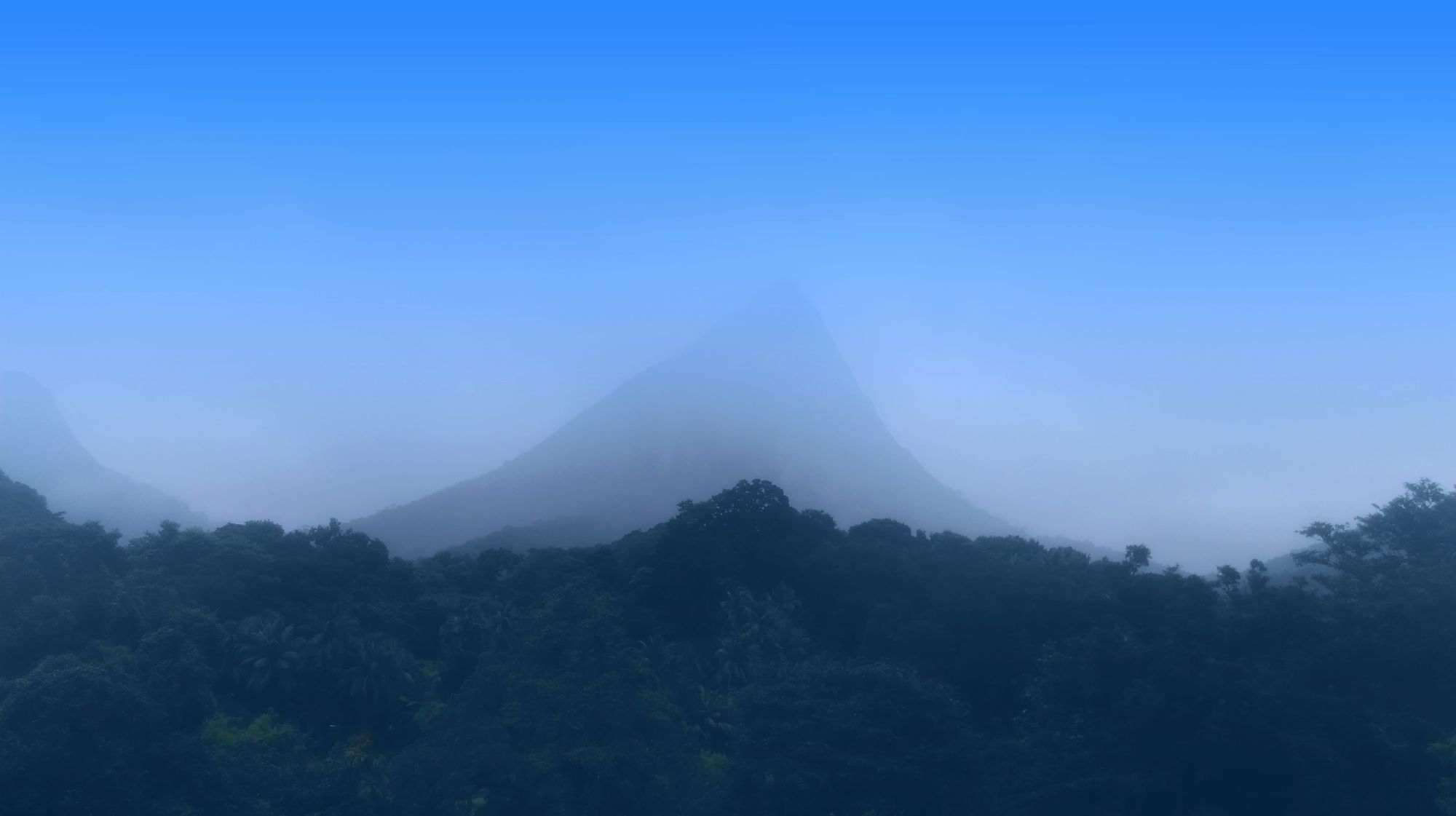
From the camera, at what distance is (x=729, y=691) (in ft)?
102

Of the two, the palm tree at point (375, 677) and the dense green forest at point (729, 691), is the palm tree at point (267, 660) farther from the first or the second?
the palm tree at point (375, 677)

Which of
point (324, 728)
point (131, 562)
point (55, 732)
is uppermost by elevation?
point (131, 562)

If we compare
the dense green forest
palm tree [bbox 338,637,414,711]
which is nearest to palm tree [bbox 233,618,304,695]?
the dense green forest

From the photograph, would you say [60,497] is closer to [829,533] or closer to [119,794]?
[829,533]

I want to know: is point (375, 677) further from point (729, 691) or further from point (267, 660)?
point (729, 691)

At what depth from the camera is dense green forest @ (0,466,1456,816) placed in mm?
19141

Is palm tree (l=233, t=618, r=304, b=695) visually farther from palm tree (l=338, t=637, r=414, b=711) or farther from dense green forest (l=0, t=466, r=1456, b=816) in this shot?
palm tree (l=338, t=637, r=414, b=711)

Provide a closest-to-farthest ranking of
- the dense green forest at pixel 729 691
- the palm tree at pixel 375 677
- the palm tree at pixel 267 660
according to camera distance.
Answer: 1. the dense green forest at pixel 729 691
2. the palm tree at pixel 267 660
3. the palm tree at pixel 375 677

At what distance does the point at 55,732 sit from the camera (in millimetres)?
17750

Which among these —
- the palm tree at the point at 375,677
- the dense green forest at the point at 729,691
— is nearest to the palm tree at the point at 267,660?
the dense green forest at the point at 729,691

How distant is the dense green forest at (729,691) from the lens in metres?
19.1

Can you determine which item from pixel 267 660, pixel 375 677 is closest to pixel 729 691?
pixel 375 677

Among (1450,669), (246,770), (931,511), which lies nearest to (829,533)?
(1450,669)

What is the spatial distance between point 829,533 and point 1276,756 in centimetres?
2319
